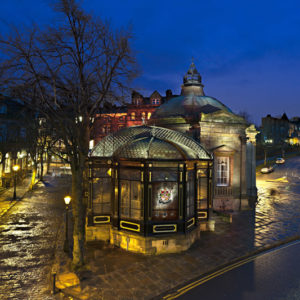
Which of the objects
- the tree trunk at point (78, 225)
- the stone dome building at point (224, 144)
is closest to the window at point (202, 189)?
the stone dome building at point (224, 144)

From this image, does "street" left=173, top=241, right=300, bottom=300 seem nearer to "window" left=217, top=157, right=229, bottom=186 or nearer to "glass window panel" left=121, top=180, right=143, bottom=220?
"glass window panel" left=121, top=180, right=143, bottom=220

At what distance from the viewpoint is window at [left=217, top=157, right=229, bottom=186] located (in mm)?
21141

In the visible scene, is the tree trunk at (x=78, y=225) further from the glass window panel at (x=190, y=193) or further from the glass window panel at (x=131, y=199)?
the glass window panel at (x=190, y=193)

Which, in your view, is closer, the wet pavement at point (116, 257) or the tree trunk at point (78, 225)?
the wet pavement at point (116, 257)

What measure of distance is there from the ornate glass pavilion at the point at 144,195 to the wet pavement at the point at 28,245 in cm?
279

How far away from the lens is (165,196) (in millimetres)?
→ 12727

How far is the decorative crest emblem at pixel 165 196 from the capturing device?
12656 mm

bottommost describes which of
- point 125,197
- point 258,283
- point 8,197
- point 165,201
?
point 258,283

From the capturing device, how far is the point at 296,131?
365 feet

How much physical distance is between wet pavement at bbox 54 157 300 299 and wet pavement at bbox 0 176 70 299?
1.13 m

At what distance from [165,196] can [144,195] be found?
1.20m

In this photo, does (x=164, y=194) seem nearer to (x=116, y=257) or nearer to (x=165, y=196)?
A: (x=165, y=196)

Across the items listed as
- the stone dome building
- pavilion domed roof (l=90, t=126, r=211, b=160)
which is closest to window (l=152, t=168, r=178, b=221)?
pavilion domed roof (l=90, t=126, r=211, b=160)

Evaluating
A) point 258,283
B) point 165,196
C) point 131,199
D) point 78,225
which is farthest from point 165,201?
point 258,283
